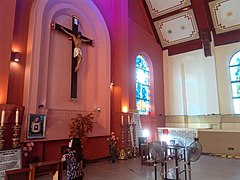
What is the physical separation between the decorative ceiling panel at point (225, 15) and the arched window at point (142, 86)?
12.3 ft

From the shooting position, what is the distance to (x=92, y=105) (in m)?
6.55

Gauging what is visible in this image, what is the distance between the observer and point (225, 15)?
9.17m


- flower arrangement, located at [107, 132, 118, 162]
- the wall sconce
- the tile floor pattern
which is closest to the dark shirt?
the tile floor pattern

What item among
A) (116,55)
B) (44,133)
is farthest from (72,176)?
(116,55)

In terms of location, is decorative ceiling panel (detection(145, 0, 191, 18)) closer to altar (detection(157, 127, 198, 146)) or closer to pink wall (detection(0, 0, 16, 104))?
altar (detection(157, 127, 198, 146))

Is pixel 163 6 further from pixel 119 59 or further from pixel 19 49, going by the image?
pixel 19 49

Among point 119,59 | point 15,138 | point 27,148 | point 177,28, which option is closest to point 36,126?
point 27,148

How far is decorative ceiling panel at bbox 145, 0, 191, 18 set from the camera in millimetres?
9117

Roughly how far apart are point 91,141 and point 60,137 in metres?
1.18

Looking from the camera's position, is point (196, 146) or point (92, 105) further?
point (92, 105)

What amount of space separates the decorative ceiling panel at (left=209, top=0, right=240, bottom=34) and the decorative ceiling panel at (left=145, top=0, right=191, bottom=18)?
1243 mm

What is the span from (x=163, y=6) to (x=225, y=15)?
2782 millimetres

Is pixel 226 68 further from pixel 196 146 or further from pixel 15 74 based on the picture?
pixel 15 74

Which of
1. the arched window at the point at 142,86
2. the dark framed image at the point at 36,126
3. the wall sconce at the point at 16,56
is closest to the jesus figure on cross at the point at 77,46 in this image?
the wall sconce at the point at 16,56
